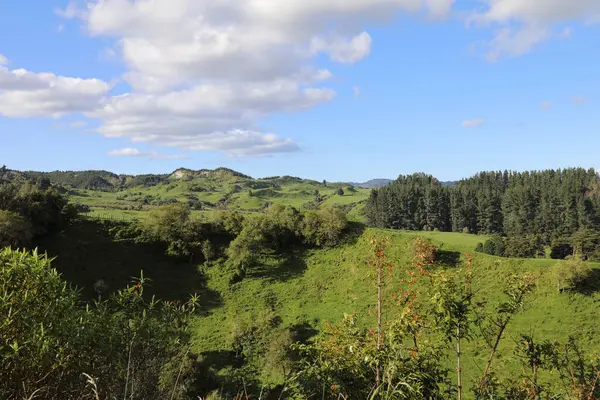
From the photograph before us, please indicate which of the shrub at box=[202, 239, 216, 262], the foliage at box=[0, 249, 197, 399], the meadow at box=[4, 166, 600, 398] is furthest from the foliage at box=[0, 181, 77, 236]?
the foliage at box=[0, 249, 197, 399]

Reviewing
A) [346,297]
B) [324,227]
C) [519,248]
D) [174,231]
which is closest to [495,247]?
[519,248]

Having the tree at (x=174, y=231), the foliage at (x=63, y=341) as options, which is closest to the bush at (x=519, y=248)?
the tree at (x=174, y=231)

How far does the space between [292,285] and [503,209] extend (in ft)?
265

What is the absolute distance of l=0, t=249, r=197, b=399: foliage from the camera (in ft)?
16.3

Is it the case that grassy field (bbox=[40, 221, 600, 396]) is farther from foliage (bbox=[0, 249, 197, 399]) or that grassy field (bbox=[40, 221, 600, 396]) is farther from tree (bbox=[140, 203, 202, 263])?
foliage (bbox=[0, 249, 197, 399])

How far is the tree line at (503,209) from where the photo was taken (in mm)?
90125

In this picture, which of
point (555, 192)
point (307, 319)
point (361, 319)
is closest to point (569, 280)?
point (361, 319)

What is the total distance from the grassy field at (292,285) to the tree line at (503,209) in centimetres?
5040

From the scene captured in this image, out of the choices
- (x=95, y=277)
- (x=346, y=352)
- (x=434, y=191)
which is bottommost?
(x=95, y=277)

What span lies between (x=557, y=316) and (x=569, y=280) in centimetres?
422

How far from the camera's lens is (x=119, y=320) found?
22.9ft

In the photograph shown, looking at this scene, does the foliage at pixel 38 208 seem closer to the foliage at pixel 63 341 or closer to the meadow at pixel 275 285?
the meadow at pixel 275 285

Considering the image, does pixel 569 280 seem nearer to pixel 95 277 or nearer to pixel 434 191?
pixel 95 277

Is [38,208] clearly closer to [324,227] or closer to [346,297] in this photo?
[324,227]
